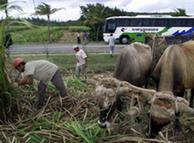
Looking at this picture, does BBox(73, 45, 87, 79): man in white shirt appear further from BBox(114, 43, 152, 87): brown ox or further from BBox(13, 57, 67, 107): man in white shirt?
BBox(13, 57, 67, 107): man in white shirt

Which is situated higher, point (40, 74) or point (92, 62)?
point (40, 74)

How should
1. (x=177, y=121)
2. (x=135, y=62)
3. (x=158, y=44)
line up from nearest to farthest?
(x=177, y=121) → (x=135, y=62) → (x=158, y=44)

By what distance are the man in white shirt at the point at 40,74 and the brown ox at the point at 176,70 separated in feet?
6.58

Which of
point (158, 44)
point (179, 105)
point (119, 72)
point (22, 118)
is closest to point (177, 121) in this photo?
point (179, 105)

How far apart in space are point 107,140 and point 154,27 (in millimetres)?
38562

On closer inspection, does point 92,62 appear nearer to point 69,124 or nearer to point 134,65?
point 134,65

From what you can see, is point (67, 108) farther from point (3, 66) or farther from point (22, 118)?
point (3, 66)

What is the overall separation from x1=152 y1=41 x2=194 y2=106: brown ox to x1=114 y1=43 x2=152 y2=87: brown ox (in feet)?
1.60

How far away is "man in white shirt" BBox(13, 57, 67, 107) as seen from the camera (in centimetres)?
924

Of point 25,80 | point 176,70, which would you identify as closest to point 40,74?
point 25,80

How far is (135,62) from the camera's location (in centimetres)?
1029

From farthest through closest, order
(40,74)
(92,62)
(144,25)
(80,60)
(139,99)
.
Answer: (144,25) → (92,62) → (80,60) → (40,74) → (139,99)

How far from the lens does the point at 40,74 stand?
384 inches

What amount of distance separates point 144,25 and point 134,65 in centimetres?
3594
